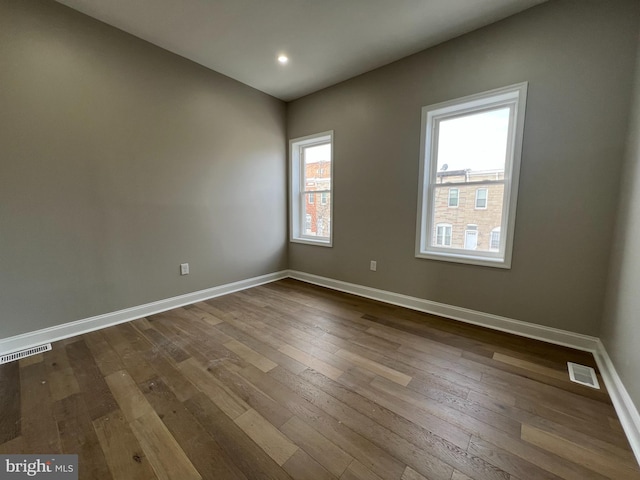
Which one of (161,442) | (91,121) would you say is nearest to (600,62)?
(161,442)

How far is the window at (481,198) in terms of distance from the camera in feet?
8.24

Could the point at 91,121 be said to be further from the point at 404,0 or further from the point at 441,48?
the point at 441,48

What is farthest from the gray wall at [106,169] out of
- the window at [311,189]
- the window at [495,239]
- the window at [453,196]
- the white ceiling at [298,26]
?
the window at [495,239]

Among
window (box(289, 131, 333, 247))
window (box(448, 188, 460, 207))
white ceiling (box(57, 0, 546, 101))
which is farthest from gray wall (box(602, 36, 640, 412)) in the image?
window (box(289, 131, 333, 247))

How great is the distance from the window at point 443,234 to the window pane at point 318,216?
150cm

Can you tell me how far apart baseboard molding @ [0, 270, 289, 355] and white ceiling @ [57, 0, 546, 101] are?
2.71m

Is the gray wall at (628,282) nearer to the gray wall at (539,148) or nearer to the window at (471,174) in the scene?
the gray wall at (539,148)

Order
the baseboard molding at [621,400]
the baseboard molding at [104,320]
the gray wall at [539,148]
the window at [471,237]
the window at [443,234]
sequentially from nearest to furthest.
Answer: the baseboard molding at [621,400] → the gray wall at [539,148] → the baseboard molding at [104,320] → the window at [471,237] → the window at [443,234]

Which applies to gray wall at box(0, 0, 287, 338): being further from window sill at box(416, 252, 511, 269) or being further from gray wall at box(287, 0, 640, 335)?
window sill at box(416, 252, 511, 269)

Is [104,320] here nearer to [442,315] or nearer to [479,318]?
[442,315]

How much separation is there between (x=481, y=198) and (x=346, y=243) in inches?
65.3

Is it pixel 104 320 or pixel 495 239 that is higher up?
pixel 495 239

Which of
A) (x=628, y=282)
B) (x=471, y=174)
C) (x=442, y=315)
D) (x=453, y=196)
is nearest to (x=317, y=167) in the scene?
(x=453, y=196)

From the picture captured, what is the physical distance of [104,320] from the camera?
8.11ft
